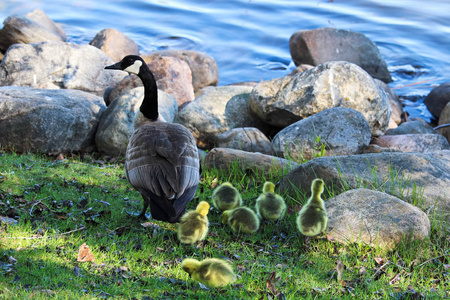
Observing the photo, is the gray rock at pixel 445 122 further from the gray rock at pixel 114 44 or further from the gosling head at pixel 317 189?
the gray rock at pixel 114 44

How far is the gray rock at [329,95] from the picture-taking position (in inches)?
387

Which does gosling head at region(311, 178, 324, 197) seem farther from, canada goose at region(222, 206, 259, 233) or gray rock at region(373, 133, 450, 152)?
gray rock at region(373, 133, 450, 152)

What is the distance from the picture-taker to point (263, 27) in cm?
2394

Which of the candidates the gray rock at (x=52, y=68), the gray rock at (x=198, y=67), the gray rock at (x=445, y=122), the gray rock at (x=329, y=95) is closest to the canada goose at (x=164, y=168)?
the gray rock at (x=329, y=95)

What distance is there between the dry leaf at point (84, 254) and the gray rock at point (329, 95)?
19.9ft

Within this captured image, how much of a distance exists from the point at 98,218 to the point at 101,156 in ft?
12.1

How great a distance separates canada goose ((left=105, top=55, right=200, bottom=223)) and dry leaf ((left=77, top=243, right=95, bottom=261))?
72cm

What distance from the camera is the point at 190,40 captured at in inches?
875

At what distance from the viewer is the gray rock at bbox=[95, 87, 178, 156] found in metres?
9.17

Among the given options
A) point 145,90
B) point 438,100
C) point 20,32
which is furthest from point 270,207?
point 20,32

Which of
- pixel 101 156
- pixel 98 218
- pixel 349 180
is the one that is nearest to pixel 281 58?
pixel 101 156

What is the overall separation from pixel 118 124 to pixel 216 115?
2321mm

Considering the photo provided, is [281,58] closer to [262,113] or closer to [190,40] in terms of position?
[190,40]

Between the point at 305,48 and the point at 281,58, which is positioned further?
the point at 281,58
